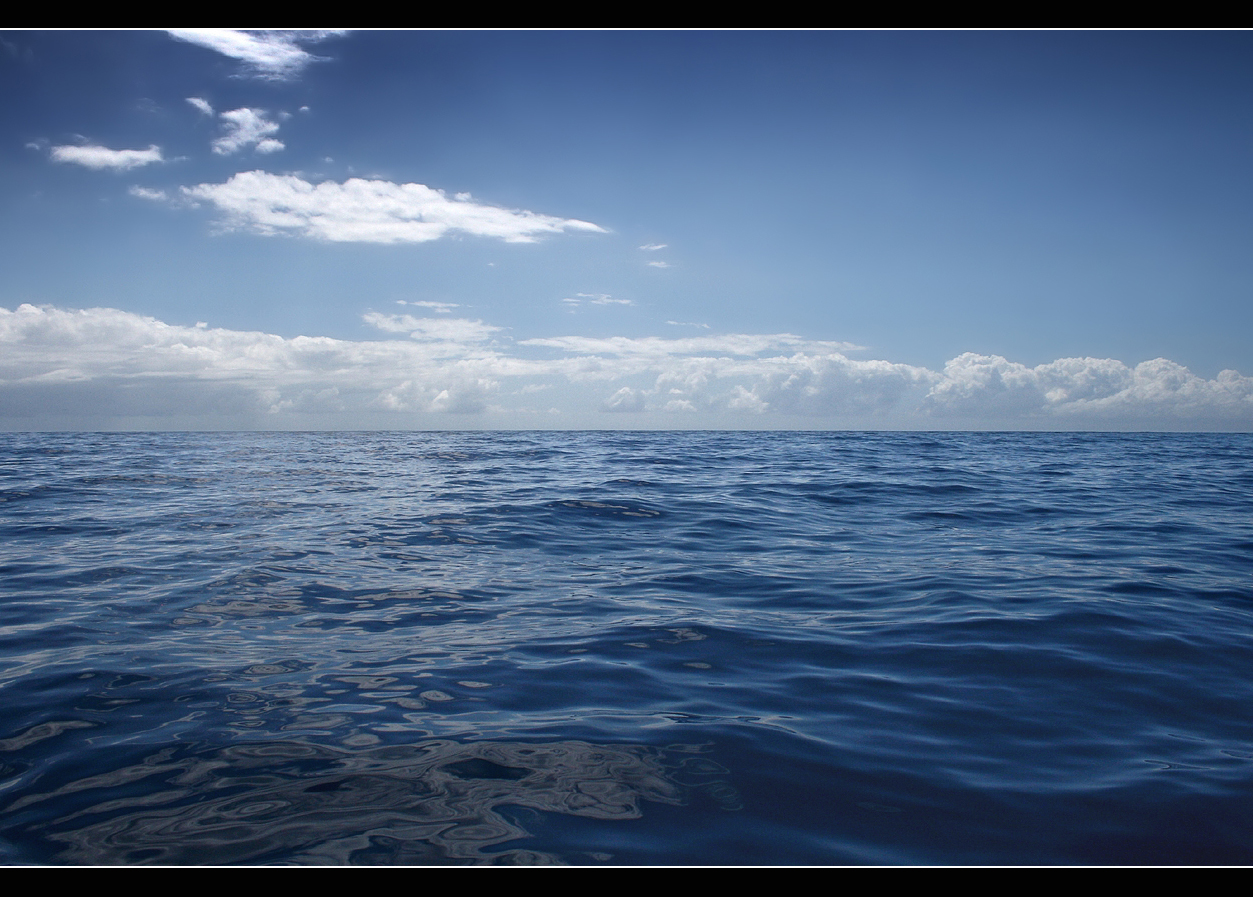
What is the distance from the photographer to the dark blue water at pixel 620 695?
3422 mm

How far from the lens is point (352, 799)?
11.9 ft

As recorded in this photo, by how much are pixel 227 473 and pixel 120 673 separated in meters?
19.5

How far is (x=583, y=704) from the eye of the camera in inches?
195

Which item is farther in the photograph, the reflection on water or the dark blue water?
the dark blue water

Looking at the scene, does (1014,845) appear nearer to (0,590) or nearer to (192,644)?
(192,644)

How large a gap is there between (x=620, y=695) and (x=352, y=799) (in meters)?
2.12

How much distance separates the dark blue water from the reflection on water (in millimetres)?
20

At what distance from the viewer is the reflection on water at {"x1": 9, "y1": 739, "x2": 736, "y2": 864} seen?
3240mm

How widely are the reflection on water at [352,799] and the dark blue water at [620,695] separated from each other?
0.02 meters

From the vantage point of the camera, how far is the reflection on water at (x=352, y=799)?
10.6ft

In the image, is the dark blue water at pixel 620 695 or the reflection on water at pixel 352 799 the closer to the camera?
the reflection on water at pixel 352 799

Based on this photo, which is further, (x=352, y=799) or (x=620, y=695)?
(x=620, y=695)

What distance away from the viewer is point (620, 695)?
5.14 meters
